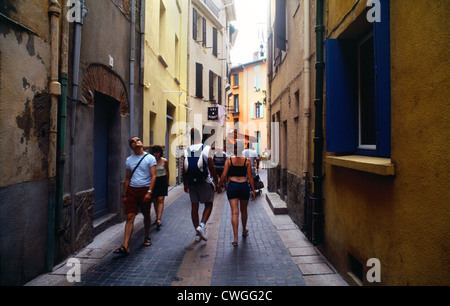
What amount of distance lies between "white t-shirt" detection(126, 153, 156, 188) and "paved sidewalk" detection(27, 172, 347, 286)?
1.09 metres

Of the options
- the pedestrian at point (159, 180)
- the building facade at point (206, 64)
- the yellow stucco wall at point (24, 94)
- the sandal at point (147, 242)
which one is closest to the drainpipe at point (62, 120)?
the yellow stucco wall at point (24, 94)

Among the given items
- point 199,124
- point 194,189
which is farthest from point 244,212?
point 199,124

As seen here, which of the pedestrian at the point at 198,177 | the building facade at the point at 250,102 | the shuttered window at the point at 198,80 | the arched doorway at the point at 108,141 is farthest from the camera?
the building facade at the point at 250,102

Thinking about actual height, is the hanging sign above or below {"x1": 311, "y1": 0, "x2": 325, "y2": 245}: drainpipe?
above

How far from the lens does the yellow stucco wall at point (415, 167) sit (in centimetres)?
202

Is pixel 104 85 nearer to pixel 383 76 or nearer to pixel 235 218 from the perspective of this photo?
pixel 235 218

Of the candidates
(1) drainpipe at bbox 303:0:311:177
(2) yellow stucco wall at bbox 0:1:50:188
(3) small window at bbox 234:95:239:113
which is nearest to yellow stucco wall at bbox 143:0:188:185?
(2) yellow stucco wall at bbox 0:1:50:188

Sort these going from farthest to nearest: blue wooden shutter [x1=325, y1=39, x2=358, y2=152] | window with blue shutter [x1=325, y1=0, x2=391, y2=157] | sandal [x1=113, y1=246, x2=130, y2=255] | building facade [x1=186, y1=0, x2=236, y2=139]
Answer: building facade [x1=186, y1=0, x2=236, y2=139] → sandal [x1=113, y1=246, x2=130, y2=255] → blue wooden shutter [x1=325, y1=39, x2=358, y2=152] → window with blue shutter [x1=325, y1=0, x2=391, y2=157]

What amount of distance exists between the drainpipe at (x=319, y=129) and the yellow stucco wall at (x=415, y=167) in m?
1.55

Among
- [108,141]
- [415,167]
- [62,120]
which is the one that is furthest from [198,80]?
[415,167]

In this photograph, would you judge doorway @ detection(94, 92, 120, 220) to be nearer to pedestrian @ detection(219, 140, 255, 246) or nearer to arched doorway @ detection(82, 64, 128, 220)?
arched doorway @ detection(82, 64, 128, 220)

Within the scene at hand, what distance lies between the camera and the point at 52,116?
12.8ft

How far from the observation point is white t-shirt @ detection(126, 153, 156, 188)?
15.8 ft

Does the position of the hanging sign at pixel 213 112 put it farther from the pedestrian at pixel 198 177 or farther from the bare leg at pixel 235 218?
the bare leg at pixel 235 218
